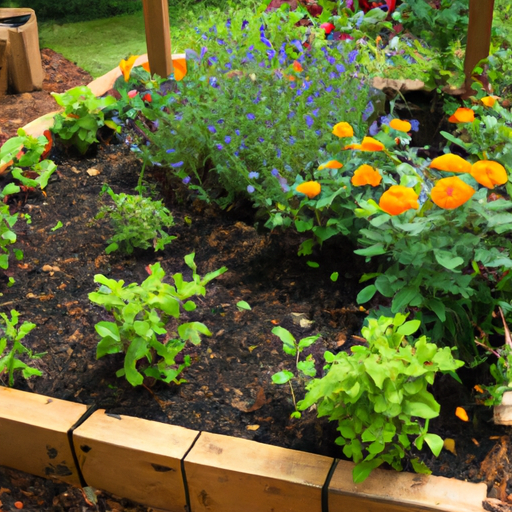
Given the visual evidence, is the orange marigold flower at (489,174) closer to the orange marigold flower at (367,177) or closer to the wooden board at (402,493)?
the orange marigold flower at (367,177)

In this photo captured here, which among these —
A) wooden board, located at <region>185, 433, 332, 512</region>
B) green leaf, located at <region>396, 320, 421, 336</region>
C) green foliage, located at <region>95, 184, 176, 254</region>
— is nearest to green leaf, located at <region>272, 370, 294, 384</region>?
wooden board, located at <region>185, 433, 332, 512</region>

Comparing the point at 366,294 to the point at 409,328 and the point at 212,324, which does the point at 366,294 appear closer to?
the point at 409,328

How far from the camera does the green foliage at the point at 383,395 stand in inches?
57.1

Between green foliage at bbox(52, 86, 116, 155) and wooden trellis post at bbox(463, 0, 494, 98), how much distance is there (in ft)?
5.93

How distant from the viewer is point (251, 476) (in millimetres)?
1591

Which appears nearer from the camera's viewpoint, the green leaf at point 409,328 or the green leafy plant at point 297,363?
the green leaf at point 409,328

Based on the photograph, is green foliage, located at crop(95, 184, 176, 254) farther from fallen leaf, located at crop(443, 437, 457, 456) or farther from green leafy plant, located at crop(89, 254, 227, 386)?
fallen leaf, located at crop(443, 437, 457, 456)

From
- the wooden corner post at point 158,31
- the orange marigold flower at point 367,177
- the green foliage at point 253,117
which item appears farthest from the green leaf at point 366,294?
the wooden corner post at point 158,31

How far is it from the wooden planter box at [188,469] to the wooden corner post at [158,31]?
2034 mm

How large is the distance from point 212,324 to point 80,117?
1615mm

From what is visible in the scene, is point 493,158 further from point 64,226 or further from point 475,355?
point 64,226

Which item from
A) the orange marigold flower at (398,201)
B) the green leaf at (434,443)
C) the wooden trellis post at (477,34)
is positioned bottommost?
the green leaf at (434,443)

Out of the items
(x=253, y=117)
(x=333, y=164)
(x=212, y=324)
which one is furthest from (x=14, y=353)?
(x=253, y=117)

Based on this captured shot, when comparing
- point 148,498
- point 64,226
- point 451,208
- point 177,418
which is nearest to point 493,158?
point 451,208
